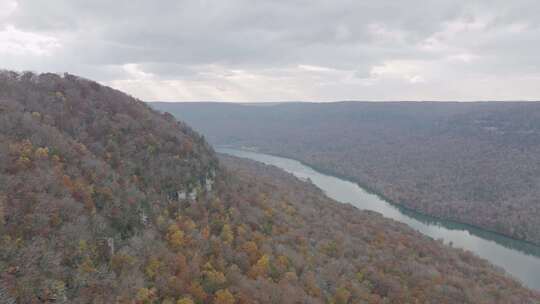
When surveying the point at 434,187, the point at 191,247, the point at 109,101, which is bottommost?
the point at 434,187

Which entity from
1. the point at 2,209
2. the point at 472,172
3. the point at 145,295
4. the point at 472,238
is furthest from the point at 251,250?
the point at 472,172

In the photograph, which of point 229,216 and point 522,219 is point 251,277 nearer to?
point 229,216

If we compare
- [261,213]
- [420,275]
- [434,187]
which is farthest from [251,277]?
[434,187]

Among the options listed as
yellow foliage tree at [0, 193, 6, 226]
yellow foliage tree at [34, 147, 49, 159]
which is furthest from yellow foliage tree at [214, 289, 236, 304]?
yellow foliage tree at [34, 147, 49, 159]

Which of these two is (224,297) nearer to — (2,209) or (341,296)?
(341,296)

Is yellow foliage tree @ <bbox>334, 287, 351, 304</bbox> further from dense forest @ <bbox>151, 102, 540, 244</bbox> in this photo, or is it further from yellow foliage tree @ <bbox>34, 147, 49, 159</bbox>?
dense forest @ <bbox>151, 102, 540, 244</bbox>

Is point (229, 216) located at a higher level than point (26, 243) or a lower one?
lower

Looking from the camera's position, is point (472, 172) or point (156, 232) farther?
point (472, 172)

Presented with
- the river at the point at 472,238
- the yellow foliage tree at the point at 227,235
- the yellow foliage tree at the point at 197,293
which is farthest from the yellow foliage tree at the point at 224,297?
the river at the point at 472,238
